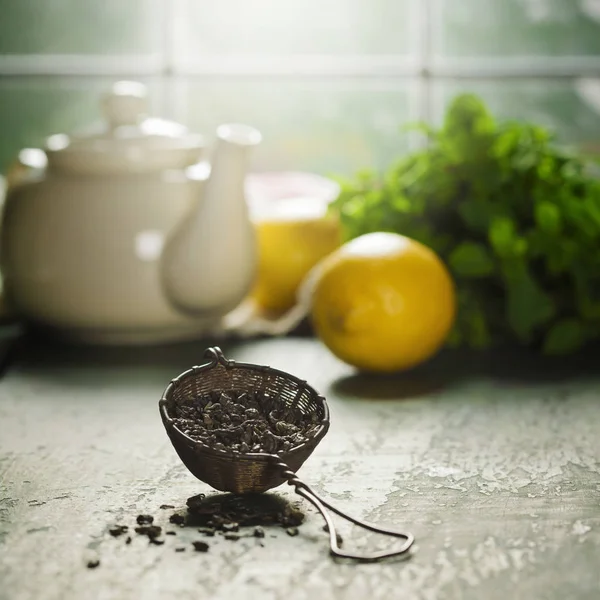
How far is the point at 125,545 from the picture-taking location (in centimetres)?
50

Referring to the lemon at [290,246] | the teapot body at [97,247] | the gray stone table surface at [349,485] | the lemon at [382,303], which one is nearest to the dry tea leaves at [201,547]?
the gray stone table surface at [349,485]

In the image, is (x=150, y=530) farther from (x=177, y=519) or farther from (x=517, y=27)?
(x=517, y=27)

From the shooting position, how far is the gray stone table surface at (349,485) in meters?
0.45

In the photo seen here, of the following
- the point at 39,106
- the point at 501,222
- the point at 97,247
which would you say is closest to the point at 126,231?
the point at 97,247

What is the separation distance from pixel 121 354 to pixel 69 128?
1.00 meters

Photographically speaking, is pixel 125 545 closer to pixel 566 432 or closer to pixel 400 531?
pixel 400 531

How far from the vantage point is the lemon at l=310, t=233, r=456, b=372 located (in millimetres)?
852

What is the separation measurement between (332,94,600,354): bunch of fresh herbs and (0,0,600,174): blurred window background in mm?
887

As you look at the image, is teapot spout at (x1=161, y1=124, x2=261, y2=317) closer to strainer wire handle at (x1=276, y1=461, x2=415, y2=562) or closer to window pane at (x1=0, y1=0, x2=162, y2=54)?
strainer wire handle at (x1=276, y1=461, x2=415, y2=562)

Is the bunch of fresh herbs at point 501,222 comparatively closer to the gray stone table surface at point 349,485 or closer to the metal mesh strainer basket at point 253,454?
the gray stone table surface at point 349,485

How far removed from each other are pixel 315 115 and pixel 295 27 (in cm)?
19

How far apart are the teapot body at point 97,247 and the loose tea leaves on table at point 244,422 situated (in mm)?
378

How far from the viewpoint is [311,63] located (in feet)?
6.19

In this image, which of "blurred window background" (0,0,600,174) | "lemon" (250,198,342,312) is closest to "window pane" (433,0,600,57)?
"blurred window background" (0,0,600,174)
